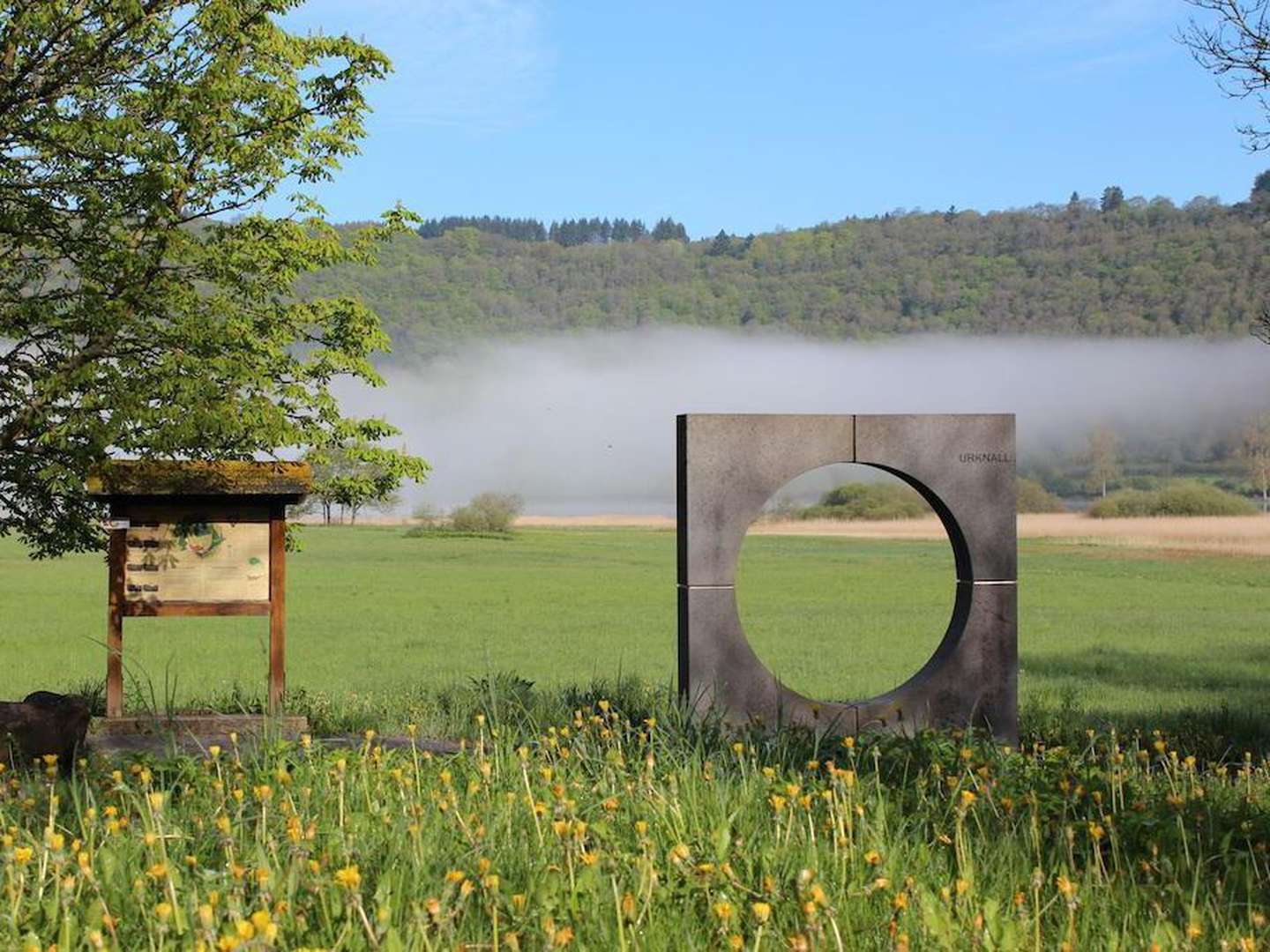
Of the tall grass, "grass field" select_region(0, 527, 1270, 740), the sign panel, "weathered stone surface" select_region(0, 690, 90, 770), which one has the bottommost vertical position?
"grass field" select_region(0, 527, 1270, 740)

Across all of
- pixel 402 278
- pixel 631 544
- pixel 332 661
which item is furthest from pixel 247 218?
pixel 402 278

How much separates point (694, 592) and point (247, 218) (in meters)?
7.48

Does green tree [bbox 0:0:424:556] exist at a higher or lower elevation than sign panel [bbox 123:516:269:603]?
higher

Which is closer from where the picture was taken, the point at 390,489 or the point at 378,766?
the point at 378,766

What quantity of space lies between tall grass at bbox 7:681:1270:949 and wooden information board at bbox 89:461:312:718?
4.92 meters

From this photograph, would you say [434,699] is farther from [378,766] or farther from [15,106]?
[15,106]

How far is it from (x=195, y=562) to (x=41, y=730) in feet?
11.2


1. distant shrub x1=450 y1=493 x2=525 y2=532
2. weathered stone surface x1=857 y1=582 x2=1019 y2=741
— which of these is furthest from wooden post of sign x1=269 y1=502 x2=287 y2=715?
distant shrub x1=450 y1=493 x2=525 y2=532

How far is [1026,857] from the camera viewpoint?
5801mm

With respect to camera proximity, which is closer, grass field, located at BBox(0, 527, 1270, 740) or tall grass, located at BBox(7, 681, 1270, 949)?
tall grass, located at BBox(7, 681, 1270, 949)

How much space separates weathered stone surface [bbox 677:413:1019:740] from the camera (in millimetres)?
11258

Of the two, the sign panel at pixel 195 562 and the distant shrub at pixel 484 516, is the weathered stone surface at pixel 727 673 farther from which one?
the distant shrub at pixel 484 516

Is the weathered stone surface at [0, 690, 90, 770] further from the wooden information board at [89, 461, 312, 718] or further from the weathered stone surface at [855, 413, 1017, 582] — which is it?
the weathered stone surface at [855, 413, 1017, 582]

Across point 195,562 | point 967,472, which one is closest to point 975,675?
point 967,472
